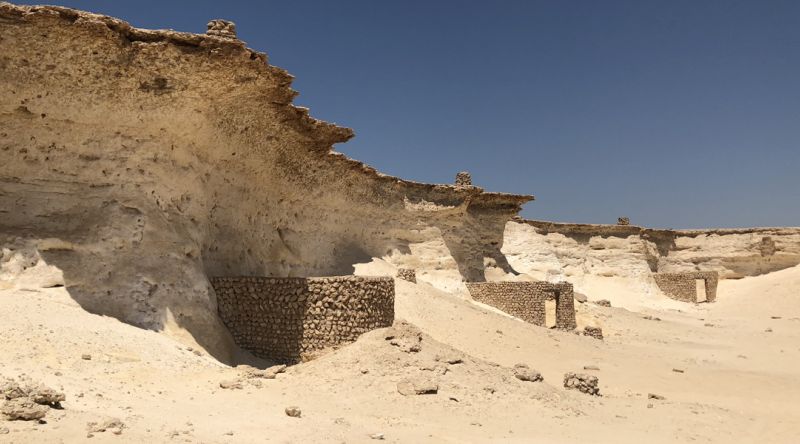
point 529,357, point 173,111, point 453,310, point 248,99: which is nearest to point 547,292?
point 453,310

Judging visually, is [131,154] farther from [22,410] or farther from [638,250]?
[638,250]

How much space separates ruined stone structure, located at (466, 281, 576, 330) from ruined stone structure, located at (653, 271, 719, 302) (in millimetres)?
13986

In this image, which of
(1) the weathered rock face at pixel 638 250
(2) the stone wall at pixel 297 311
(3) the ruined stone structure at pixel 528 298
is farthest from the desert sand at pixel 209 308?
(1) the weathered rock face at pixel 638 250

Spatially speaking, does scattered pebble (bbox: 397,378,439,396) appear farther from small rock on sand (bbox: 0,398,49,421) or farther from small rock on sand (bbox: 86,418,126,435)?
small rock on sand (bbox: 0,398,49,421)

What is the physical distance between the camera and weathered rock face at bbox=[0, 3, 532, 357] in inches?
375

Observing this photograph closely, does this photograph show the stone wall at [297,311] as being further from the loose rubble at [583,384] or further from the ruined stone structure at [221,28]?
the ruined stone structure at [221,28]

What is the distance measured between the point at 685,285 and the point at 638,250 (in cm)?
318

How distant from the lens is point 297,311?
10438 millimetres

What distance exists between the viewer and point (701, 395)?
36.0 ft

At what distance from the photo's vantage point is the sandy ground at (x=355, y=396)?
580 centimetres

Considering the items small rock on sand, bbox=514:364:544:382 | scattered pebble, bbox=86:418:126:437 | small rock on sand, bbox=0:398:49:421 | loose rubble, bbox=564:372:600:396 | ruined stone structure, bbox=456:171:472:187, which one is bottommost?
loose rubble, bbox=564:372:600:396

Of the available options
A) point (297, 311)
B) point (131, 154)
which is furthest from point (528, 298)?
point (131, 154)

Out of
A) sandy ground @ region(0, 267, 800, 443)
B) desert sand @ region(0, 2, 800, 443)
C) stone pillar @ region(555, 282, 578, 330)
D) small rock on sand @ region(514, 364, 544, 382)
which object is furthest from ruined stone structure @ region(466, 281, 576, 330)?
small rock on sand @ region(514, 364, 544, 382)

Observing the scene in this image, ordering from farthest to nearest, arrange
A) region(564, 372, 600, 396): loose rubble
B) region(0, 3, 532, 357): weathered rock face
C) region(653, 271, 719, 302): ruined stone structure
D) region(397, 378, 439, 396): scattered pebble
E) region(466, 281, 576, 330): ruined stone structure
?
1. region(653, 271, 719, 302): ruined stone structure
2. region(466, 281, 576, 330): ruined stone structure
3. region(564, 372, 600, 396): loose rubble
4. region(0, 3, 532, 357): weathered rock face
5. region(397, 378, 439, 396): scattered pebble
